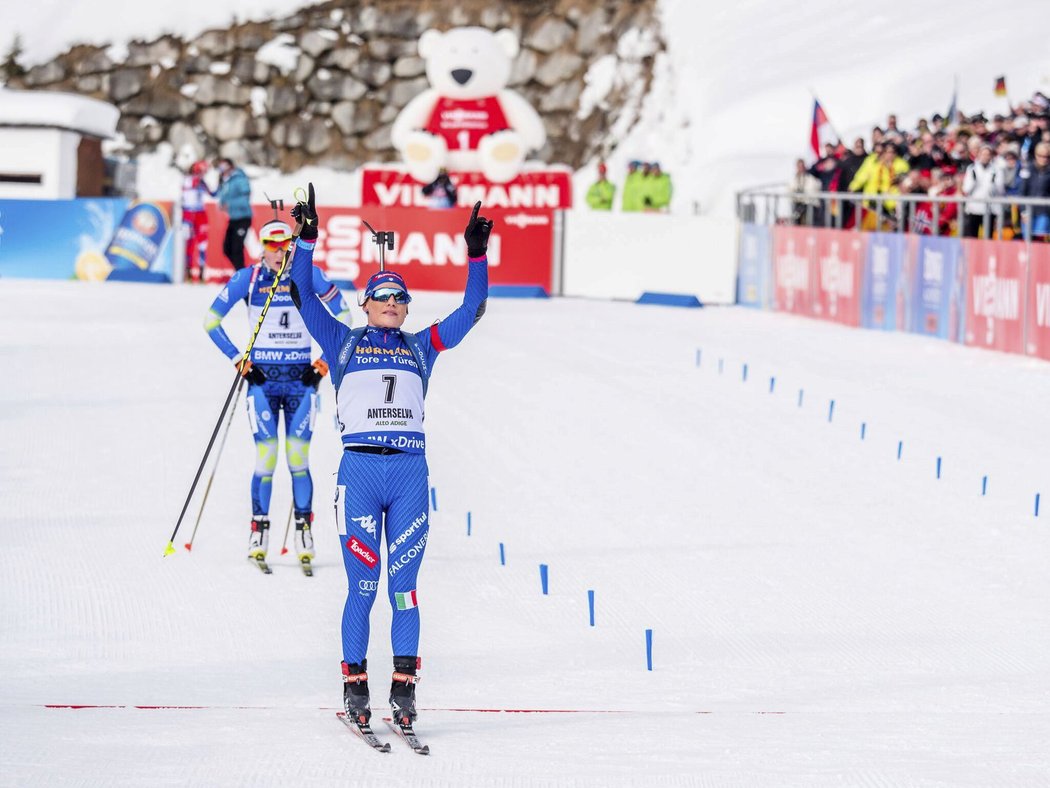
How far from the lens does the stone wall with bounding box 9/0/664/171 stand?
51344mm

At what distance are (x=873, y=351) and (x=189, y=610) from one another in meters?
13.3

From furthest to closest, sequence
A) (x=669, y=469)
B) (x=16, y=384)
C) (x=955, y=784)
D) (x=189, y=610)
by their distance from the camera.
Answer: (x=16, y=384)
(x=669, y=469)
(x=189, y=610)
(x=955, y=784)

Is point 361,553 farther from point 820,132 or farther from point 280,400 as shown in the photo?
point 820,132

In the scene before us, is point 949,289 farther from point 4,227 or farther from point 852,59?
point 852,59

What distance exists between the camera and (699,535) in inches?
432

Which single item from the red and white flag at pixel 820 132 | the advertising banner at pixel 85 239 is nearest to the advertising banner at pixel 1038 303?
the red and white flag at pixel 820 132

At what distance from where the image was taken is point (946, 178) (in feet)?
74.1

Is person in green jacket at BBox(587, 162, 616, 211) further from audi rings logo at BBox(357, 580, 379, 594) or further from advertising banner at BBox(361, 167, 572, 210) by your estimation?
audi rings logo at BBox(357, 580, 379, 594)

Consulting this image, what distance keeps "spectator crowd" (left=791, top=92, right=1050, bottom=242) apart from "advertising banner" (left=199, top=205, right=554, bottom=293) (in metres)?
4.44

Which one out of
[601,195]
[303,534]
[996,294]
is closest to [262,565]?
[303,534]

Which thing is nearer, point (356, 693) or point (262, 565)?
point (356, 693)

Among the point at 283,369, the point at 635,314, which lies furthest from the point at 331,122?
the point at 283,369

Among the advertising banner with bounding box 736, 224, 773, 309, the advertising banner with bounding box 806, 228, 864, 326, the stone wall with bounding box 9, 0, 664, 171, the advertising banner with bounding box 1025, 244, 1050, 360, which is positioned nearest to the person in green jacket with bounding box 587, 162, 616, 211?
the advertising banner with bounding box 736, 224, 773, 309

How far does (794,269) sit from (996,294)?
5.85 metres
